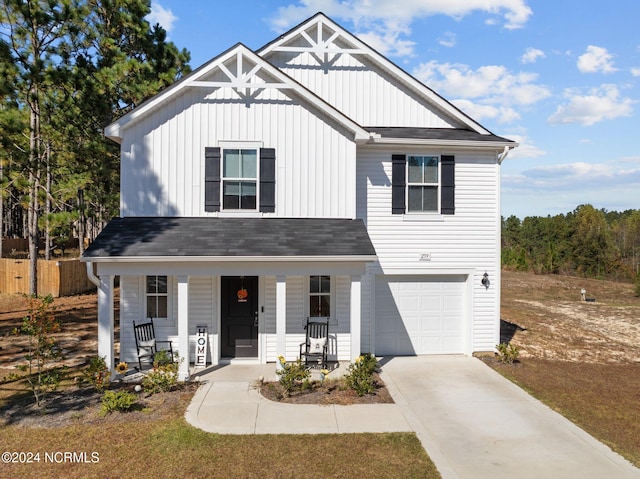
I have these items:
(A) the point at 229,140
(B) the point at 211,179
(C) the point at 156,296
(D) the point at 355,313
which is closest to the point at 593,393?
(D) the point at 355,313

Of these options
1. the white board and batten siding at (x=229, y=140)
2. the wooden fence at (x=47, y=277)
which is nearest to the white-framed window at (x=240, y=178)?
the white board and batten siding at (x=229, y=140)

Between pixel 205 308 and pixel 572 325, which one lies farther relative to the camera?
pixel 572 325

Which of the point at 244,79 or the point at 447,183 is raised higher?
the point at 244,79

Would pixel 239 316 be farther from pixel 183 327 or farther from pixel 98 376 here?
pixel 98 376

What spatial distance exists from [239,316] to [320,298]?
2.06 meters

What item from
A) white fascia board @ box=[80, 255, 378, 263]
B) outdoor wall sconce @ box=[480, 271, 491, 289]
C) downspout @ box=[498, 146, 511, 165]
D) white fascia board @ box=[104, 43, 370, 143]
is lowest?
outdoor wall sconce @ box=[480, 271, 491, 289]

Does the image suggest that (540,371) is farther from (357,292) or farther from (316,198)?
(316,198)

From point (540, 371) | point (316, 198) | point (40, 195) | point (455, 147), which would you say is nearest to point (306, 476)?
point (316, 198)

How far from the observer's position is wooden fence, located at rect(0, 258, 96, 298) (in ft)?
68.3

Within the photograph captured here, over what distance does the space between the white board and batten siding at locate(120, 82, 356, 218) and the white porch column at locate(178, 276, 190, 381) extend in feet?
6.58

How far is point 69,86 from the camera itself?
51.3 feet

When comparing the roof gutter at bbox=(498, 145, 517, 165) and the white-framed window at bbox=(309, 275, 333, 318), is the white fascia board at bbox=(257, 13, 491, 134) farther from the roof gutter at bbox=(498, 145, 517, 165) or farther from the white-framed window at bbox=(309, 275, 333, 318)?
the white-framed window at bbox=(309, 275, 333, 318)

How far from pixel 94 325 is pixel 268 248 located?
8724 millimetres

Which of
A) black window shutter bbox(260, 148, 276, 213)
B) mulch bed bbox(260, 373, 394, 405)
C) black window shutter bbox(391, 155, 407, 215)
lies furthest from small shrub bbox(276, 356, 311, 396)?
black window shutter bbox(391, 155, 407, 215)
